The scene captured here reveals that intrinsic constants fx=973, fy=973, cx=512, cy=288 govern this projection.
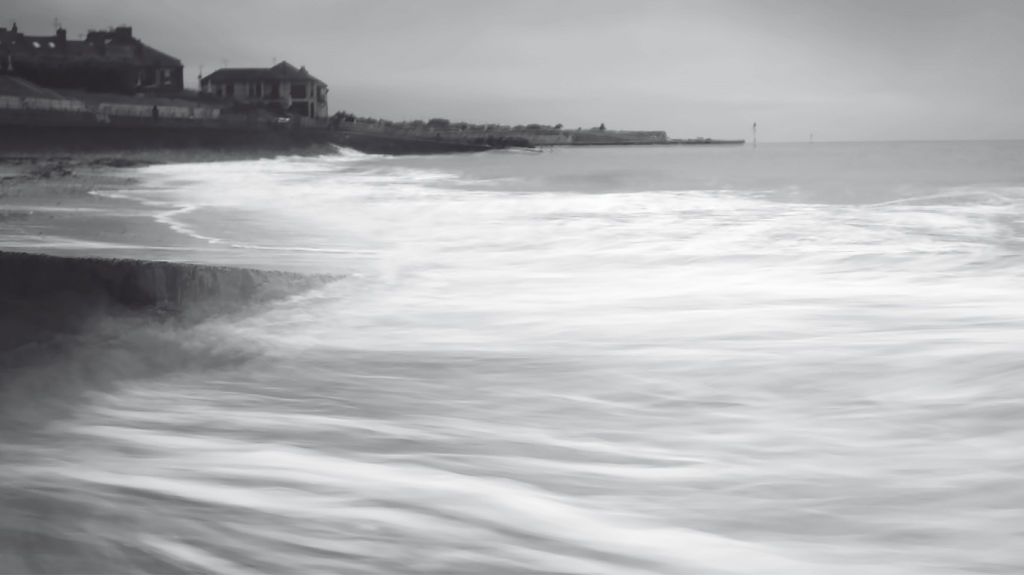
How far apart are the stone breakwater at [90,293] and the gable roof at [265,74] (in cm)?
5084

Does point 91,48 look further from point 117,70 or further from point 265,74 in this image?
point 265,74

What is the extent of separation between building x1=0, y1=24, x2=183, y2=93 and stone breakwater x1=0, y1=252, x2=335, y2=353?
3634cm

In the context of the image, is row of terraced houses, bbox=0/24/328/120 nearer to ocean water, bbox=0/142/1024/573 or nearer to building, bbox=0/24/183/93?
building, bbox=0/24/183/93

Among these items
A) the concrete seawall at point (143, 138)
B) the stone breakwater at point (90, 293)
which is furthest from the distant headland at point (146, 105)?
the stone breakwater at point (90, 293)

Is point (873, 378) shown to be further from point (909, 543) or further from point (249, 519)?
point (249, 519)

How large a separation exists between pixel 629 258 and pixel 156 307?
149 inches

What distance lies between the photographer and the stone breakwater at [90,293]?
3230 millimetres

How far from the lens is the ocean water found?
76.0 inches

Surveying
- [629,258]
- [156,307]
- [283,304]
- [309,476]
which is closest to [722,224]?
[629,258]

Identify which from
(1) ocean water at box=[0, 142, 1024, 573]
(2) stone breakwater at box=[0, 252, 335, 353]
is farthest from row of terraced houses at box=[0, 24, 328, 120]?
(2) stone breakwater at box=[0, 252, 335, 353]

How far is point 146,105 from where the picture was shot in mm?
34562

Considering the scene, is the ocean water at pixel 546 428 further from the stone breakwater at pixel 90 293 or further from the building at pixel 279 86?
the building at pixel 279 86

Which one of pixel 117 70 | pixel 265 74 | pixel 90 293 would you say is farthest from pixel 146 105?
pixel 90 293

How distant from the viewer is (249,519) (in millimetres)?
2061
